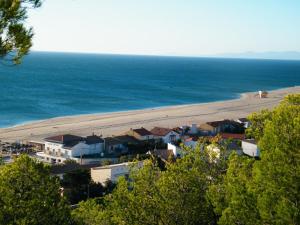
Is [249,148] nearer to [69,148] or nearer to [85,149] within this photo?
[85,149]

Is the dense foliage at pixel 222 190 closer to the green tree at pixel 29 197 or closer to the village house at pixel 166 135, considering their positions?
the green tree at pixel 29 197

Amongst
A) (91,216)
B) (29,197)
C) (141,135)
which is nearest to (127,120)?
(141,135)

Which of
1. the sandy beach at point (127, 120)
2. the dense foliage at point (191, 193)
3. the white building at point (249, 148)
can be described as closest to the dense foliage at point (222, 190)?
the dense foliage at point (191, 193)

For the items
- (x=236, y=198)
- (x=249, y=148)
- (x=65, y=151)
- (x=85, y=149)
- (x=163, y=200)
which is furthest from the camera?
(x=85, y=149)

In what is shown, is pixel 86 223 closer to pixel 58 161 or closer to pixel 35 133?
pixel 58 161

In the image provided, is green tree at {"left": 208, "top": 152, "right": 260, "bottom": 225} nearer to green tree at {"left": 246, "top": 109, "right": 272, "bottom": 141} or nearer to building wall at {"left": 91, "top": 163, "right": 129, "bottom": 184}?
green tree at {"left": 246, "top": 109, "right": 272, "bottom": 141}

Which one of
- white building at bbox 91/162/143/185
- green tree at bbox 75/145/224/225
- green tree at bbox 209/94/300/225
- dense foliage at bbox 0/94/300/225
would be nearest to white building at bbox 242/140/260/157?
white building at bbox 91/162/143/185
